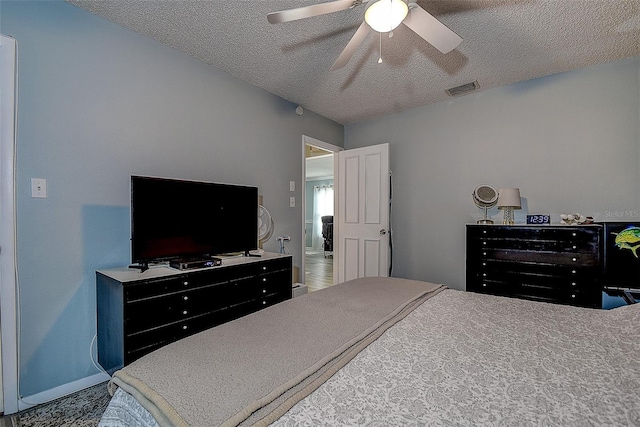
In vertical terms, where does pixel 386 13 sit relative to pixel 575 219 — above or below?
above

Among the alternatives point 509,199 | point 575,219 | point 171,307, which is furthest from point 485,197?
point 171,307

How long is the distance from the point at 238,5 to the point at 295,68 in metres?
0.89

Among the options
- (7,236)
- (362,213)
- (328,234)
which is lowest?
(328,234)

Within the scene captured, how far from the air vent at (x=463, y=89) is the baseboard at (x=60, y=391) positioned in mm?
4089

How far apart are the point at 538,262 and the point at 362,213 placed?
6.47ft

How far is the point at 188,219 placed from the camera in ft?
7.44

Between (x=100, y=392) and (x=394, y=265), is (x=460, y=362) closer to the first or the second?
(x=100, y=392)

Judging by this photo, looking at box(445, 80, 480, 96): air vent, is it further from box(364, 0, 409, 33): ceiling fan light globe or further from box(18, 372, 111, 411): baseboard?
box(18, 372, 111, 411): baseboard

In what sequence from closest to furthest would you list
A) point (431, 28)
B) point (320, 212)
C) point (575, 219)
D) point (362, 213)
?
point (431, 28), point (575, 219), point (362, 213), point (320, 212)

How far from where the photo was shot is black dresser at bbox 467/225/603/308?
8.07 ft

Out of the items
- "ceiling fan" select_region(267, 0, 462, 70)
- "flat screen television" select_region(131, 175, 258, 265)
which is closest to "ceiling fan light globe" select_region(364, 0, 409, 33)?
"ceiling fan" select_region(267, 0, 462, 70)

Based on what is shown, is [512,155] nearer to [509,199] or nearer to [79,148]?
[509,199]

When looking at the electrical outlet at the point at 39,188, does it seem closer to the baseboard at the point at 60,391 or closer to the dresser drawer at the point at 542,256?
the baseboard at the point at 60,391

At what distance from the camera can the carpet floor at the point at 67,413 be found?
1.65 m
